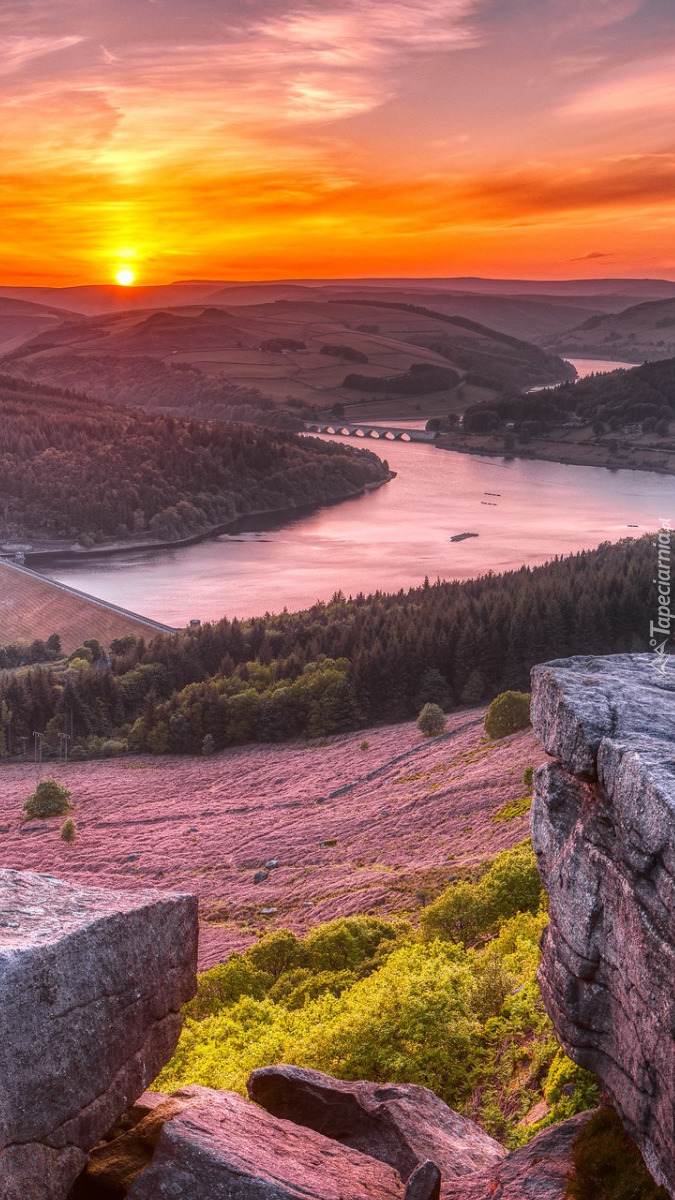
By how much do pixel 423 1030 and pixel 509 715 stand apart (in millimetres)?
36583

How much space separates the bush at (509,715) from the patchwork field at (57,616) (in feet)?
219

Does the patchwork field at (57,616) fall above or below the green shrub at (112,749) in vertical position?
above

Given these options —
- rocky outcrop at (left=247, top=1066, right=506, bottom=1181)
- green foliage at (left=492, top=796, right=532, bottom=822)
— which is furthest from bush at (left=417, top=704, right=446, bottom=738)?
rocky outcrop at (left=247, top=1066, right=506, bottom=1181)

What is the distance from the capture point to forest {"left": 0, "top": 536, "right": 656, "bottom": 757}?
77.8 meters

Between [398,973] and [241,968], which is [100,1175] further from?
[241,968]

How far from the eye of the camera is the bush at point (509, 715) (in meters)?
55.1

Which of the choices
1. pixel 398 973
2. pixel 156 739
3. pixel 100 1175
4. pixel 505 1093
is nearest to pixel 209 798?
pixel 156 739

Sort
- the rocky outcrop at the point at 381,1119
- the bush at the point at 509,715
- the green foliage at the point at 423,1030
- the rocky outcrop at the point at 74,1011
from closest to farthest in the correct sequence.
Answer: the rocky outcrop at the point at 74,1011 < the rocky outcrop at the point at 381,1119 < the green foliage at the point at 423,1030 < the bush at the point at 509,715

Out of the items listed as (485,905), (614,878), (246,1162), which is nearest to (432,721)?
(485,905)

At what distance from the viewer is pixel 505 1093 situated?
57.8 feet

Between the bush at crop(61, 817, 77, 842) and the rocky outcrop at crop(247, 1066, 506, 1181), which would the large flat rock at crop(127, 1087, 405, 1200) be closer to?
the rocky outcrop at crop(247, 1066, 506, 1181)

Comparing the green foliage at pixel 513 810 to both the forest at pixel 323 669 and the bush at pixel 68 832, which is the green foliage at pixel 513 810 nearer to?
the bush at pixel 68 832

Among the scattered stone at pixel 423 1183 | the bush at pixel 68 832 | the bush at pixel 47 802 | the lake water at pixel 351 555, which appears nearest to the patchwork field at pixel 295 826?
the bush at pixel 68 832

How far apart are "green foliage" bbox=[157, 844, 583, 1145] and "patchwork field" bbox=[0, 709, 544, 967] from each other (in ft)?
26.5
